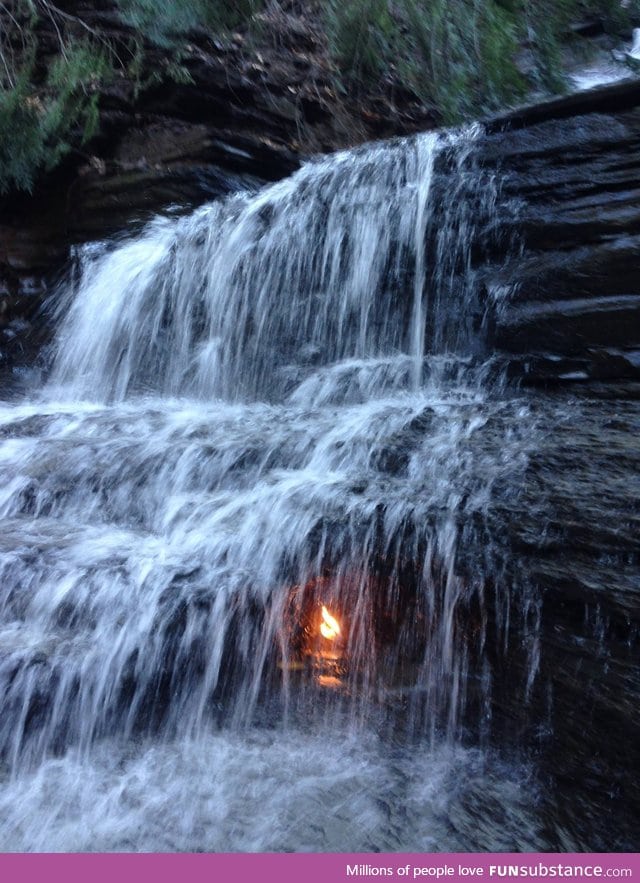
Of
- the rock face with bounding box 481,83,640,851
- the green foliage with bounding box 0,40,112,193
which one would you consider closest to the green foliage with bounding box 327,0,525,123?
the rock face with bounding box 481,83,640,851

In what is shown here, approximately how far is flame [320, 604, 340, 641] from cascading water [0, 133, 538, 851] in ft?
0.07

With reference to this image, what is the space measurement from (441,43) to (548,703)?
660 cm

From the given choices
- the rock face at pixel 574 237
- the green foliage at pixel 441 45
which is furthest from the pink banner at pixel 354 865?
the green foliage at pixel 441 45

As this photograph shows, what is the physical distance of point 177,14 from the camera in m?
6.07

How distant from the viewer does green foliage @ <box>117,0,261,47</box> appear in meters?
5.98

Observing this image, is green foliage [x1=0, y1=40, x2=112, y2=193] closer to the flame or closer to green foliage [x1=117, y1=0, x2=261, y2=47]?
green foliage [x1=117, y1=0, x2=261, y2=47]

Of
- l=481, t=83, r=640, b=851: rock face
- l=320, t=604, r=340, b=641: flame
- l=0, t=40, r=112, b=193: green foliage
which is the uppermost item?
l=0, t=40, r=112, b=193: green foliage

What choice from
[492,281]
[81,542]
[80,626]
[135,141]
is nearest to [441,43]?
[135,141]

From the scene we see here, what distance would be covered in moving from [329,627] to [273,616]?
0.22 meters

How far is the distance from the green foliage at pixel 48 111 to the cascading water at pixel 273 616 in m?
3.34

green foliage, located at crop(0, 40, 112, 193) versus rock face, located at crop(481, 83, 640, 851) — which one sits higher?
green foliage, located at crop(0, 40, 112, 193)

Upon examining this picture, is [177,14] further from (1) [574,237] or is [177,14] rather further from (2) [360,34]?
(1) [574,237]

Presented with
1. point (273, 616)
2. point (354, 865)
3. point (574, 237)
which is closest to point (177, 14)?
point (574, 237)

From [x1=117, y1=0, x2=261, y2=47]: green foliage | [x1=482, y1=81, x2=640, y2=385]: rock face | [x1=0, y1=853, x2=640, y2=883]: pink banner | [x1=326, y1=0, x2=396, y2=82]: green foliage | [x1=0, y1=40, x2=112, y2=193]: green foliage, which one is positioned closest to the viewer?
[x1=0, y1=853, x2=640, y2=883]: pink banner
